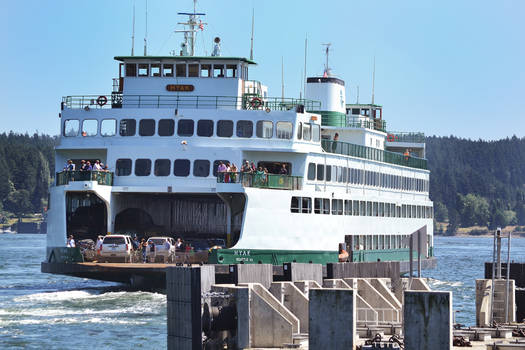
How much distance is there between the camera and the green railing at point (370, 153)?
43.0 m

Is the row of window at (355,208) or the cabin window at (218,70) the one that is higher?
the cabin window at (218,70)

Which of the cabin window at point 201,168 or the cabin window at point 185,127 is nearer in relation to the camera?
the cabin window at point 201,168

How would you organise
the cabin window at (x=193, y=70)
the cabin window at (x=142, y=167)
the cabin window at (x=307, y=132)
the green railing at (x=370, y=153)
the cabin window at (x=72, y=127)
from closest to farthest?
the cabin window at (x=142, y=167), the cabin window at (x=72, y=127), the cabin window at (x=307, y=132), the cabin window at (x=193, y=70), the green railing at (x=370, y=153)

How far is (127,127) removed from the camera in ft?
127

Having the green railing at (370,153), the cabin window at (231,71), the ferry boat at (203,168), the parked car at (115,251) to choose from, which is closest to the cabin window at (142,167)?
the ferry boat at (203,168)

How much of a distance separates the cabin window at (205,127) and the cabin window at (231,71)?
2789 mm

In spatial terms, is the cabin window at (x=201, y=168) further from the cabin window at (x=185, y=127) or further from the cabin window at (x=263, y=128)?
the cabin window at (x=263, y=128)

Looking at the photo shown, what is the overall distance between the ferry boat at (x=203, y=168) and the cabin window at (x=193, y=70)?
4 centimetres

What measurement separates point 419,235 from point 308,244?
1435 centimetres

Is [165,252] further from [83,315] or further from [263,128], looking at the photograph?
[263,128]

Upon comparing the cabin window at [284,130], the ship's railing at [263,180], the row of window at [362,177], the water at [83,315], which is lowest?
the water at [83,315]

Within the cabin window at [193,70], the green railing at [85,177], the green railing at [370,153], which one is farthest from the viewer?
the green railing at [370,153]

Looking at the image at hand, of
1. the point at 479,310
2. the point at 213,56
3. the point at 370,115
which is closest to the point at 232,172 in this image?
the point at 213,56

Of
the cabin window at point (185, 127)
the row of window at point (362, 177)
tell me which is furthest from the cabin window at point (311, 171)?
the cabin window at point (185, 127)
